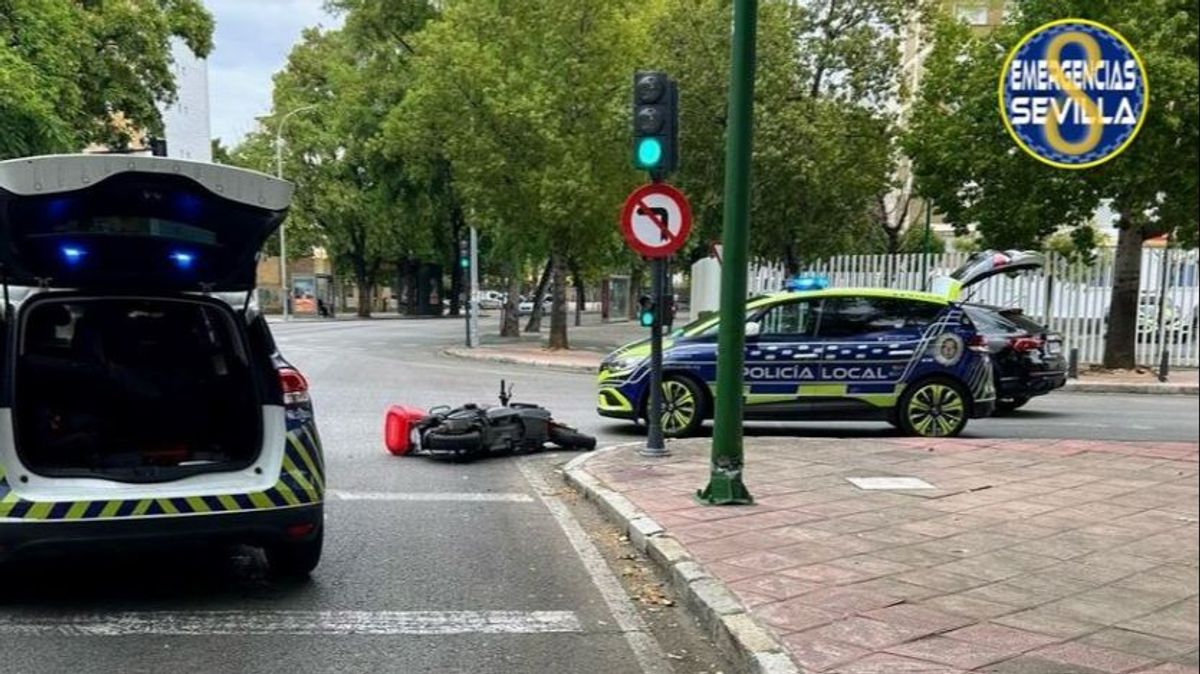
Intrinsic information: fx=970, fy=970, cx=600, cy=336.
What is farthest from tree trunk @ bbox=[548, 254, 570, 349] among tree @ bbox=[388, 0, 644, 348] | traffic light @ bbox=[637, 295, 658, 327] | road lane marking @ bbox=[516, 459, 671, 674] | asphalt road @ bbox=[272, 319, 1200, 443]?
road lane marking @ bbox=[516, 459, 671, 674]

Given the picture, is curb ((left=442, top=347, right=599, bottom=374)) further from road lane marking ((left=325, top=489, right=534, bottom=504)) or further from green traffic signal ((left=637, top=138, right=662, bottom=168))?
road lane marking ((left=325, top=489, right=534, bottom=504))

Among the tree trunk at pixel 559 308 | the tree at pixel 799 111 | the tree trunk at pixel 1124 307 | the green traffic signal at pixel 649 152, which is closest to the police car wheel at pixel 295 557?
the green traffic signal at pixel 649 152

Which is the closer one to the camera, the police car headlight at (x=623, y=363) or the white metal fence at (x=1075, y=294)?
the police car headlight at (x=623, y=363)

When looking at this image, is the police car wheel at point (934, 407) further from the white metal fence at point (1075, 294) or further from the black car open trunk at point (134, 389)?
the white metal fence at point (1075, 294)

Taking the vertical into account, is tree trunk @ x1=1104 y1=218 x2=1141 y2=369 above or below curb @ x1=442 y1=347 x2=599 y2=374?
above

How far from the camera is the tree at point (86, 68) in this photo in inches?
677

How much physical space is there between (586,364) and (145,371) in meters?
16.6

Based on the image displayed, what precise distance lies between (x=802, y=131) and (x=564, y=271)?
8.04 m

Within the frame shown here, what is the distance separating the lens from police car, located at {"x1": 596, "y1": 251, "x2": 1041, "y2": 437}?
1048 cm

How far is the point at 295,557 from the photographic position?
5340 millimetres

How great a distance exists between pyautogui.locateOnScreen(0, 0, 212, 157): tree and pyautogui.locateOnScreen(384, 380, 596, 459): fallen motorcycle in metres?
11.6

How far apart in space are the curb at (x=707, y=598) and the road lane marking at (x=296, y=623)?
0.64 metres

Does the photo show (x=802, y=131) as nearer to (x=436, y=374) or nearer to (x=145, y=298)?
(x=436, y=374)

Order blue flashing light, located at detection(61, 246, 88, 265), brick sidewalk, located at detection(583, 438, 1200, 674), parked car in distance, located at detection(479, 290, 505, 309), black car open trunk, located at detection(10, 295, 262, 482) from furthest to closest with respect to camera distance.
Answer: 1. parked car in distance, located at detection(479, 290, 505, 309)
2. black car open trunk, located at detection(10, 295, 262, 482)
3. blue flashing light, located at detection(61, 246, 88, 265)
4. brick sidewalk, located at detection(583, 438, 1200, 674)
